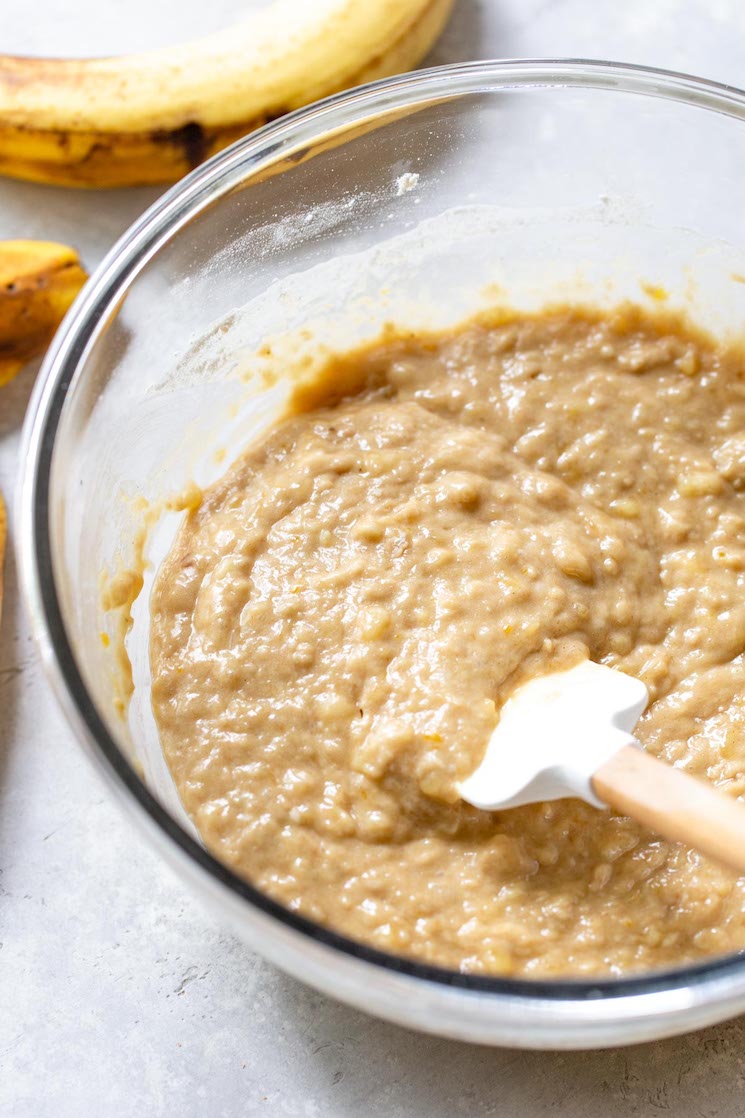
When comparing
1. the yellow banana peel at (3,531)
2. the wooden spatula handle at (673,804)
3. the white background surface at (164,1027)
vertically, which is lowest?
the white background surface at (164,1027)

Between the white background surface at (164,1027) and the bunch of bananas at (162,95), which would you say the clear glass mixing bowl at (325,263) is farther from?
the bunch of bananas at (162,95)

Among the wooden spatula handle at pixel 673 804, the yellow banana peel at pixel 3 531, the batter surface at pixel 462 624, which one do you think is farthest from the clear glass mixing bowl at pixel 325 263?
the wooden spatula handle at pixel 673 804

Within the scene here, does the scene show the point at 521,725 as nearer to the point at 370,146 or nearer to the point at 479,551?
the point at 479,551

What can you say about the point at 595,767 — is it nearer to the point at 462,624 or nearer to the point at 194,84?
the point at 462,624

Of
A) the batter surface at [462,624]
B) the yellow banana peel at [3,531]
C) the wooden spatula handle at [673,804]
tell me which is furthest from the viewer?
the yellow banana peel at [3,531]

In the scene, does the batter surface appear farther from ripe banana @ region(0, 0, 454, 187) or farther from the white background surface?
ripe banana @ region(0, 0, 454, 187)

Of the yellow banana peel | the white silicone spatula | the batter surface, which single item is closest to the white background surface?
the yellow banana peel
